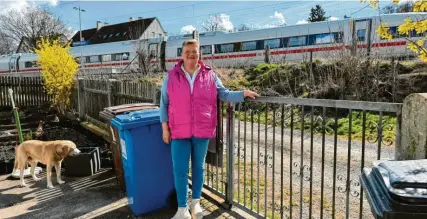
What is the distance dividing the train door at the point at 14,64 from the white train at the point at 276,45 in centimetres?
1060

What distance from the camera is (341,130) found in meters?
9.32

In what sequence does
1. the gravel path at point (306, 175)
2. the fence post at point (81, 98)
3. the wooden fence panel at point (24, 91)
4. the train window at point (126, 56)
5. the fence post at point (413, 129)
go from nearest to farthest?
1. the fence post at point (413, 129)
2. the gravel path at point (306, 175)
3. the fence post at point (81, 98)
4. the wooden fence panel at point (24, 91)
5. the train window at point (126, 56)

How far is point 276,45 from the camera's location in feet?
65.7

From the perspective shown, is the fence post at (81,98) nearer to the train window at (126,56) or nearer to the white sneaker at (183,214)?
the white sneaker at (183,214)

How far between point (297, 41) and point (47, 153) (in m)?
16.4

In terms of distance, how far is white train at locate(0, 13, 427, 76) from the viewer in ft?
46.3

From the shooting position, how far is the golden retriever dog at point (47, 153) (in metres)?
4.89

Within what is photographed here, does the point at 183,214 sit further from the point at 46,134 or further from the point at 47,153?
the point at 46,134

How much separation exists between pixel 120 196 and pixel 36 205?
1027mm

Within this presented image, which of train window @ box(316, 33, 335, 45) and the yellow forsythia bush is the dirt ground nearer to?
the yellow forsythia bush

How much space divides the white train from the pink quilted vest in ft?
31.3

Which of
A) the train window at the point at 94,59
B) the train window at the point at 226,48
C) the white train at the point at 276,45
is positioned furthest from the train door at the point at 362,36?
the train window at the point at 94,59

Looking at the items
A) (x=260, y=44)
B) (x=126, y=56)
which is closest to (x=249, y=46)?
(x=260, y=44)

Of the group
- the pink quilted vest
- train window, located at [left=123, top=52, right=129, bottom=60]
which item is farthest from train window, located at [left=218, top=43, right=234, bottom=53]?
the pink quilted vest
